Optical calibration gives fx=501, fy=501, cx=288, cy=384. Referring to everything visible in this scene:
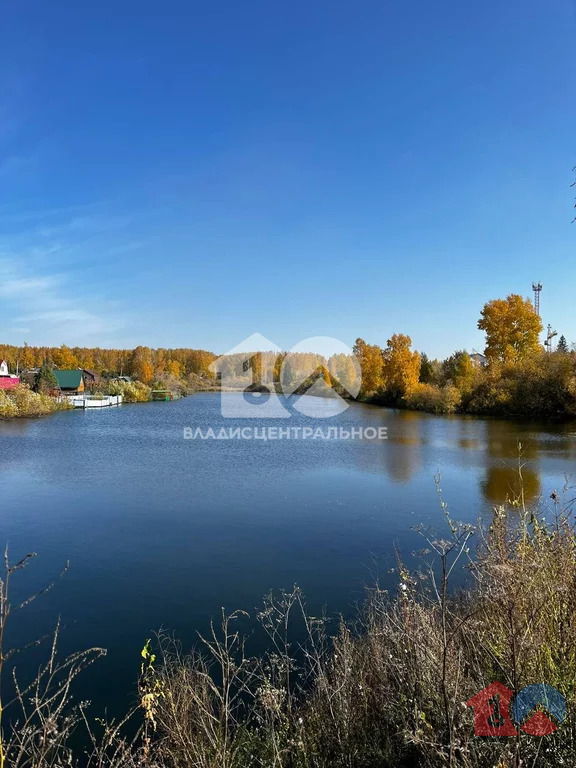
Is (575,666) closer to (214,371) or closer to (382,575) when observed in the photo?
(382,575)

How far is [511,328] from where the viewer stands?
3341cm

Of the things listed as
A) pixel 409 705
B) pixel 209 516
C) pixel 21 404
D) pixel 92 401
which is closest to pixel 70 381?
pixel 92 401

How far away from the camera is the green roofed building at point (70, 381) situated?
41875 millimetres

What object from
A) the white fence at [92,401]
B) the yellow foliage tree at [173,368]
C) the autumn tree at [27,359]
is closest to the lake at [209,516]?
the white fence at [92,401]

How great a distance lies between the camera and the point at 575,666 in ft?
8.20

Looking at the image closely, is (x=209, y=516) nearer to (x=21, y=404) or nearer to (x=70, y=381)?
(x=21, y=404)

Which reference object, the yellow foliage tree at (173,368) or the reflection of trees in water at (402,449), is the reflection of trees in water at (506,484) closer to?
the reflection of trees in water at (402,449)

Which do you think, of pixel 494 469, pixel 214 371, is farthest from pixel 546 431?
pixel 214 371

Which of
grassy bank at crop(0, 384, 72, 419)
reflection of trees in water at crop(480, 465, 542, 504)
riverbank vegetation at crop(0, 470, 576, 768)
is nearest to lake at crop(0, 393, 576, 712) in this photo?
reflection of trees in water at crop(480, 465, 542, 504)

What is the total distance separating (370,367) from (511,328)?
46.1ft

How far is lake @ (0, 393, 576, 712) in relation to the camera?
5570mm

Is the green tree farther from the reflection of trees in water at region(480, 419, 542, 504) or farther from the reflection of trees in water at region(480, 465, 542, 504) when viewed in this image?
the reflection of trees in water at region(480, 465, 542, 504)

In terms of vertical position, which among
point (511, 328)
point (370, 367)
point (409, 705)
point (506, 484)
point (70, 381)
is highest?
point (511, 328)

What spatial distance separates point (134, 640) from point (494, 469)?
10.6 metres
